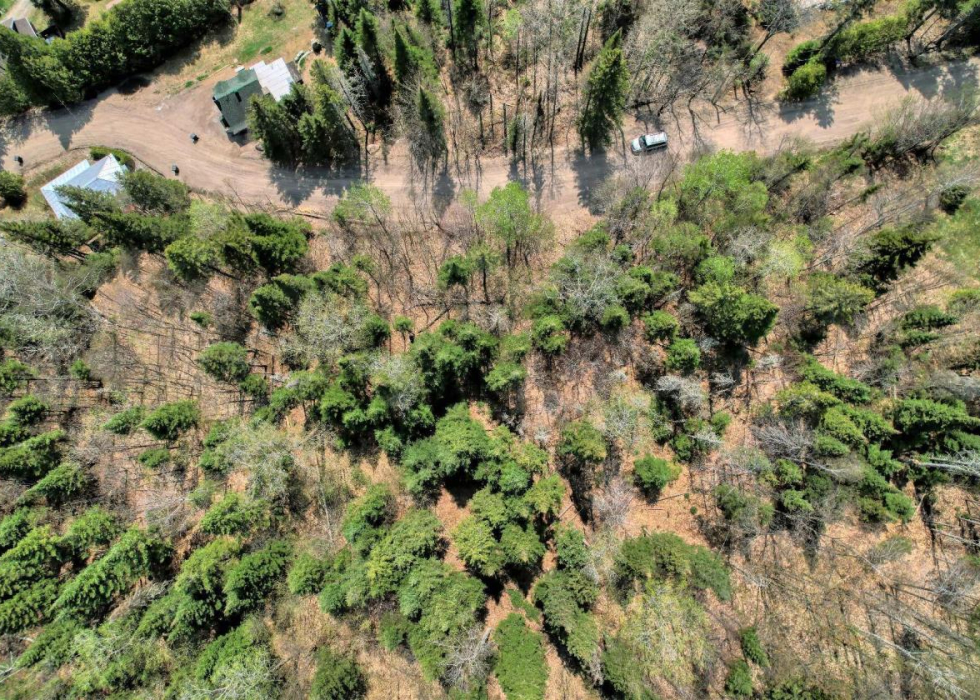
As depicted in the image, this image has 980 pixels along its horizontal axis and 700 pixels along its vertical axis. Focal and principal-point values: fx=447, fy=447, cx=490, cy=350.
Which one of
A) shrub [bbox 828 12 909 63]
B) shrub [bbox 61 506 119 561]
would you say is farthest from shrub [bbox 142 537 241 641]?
shrub [bbox 828 12 909 63]

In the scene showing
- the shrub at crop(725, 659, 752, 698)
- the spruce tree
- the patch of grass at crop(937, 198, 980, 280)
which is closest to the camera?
the shrub at crop(725, 659, 752, 698)

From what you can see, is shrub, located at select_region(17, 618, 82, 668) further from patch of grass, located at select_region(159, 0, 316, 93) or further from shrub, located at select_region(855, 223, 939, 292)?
shrub, located at select_region(855, 223, 939, 292)

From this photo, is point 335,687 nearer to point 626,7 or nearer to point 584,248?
point 584,248

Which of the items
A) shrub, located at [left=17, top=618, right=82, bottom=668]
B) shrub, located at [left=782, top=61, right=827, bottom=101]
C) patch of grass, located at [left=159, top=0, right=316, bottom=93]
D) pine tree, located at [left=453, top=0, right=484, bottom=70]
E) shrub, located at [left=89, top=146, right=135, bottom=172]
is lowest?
shrub, located at [left=17, top=618, right=82, bottom=668]

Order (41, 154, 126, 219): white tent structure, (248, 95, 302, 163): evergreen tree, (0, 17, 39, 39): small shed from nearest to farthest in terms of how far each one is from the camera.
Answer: (248, 95, 302, 163): evergreen tree, (41, 154, 126, 219): white tent structure, (0, 17, 39, 39): small shed

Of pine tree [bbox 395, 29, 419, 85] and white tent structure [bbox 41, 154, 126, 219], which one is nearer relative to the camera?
pine tree [bbox 395, 29, 419, 85]

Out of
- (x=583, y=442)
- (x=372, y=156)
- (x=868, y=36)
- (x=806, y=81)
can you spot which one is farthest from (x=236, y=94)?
(x=868, y=36)

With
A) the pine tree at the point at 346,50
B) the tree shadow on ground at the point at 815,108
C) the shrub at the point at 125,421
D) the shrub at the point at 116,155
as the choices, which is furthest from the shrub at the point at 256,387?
the tree shadow on ground at the point at 815,108
